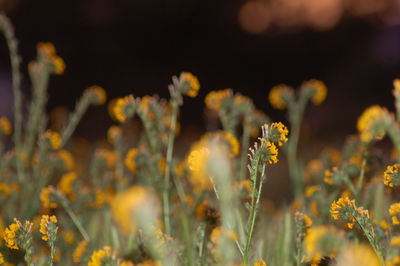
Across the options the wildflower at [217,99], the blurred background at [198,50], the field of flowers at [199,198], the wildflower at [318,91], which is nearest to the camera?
the field of flowers at [199,198]

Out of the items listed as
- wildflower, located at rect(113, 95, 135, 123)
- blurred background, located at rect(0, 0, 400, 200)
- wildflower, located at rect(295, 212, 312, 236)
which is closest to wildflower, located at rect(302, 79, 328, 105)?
wildflower, located at rect(113, 95, 135, 123)

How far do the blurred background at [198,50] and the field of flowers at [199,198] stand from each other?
180 inches

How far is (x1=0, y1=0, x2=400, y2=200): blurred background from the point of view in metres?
7.30

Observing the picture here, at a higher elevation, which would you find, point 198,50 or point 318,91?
point 198,50

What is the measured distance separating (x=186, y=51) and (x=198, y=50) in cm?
18

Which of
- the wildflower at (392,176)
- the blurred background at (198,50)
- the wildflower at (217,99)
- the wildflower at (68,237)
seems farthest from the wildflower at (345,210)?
the blurred background at (198,50)

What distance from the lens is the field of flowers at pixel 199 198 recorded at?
4.15ft

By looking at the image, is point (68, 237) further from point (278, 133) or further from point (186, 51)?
point (186, 51)

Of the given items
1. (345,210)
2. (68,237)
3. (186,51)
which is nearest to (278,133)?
(345,210)

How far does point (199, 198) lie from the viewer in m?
2.06

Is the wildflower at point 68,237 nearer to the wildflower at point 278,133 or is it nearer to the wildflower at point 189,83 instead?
the wildflower at point 189,83

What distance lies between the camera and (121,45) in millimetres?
8039

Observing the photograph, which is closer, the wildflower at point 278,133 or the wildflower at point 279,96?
the wildflower at point 278,133

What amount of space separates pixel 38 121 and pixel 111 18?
17.4 feet
